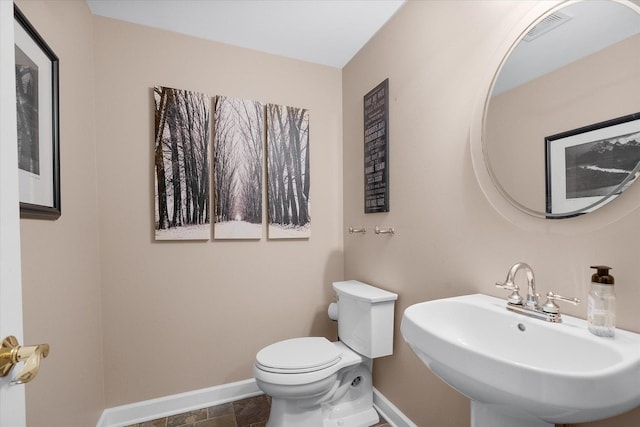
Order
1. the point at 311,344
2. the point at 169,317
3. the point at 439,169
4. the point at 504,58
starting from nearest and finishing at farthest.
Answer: the point at 504,58 → the point at 439,169 → the point at 311,344 → the point at 169,317

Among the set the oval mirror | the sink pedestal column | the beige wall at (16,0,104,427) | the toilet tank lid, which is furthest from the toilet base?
the oval mirror

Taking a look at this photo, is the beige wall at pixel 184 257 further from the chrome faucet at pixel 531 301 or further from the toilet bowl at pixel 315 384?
the chrome faucet at pixel 531 301

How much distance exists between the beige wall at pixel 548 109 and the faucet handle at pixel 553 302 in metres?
0.29

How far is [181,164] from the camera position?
6.02 feet

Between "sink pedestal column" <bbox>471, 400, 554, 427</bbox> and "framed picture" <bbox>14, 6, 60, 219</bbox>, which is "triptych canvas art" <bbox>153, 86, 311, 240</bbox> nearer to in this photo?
"framed picture" <bbox>14, 6, 60, 219</bbox>

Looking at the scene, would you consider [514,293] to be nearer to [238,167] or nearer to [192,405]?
[238,167]

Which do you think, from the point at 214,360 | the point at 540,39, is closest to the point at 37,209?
the point at 214,360

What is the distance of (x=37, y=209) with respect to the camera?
3.27ft

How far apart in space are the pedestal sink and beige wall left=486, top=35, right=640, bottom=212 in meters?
0.41

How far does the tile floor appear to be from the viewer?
1.72 meters

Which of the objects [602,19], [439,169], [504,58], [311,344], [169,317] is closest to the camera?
[602,19]

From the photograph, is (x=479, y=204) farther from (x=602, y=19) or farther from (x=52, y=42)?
(x=52, y=42)

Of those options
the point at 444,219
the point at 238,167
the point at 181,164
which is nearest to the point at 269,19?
the point at 238,167

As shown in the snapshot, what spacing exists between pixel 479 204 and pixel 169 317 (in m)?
1.85
